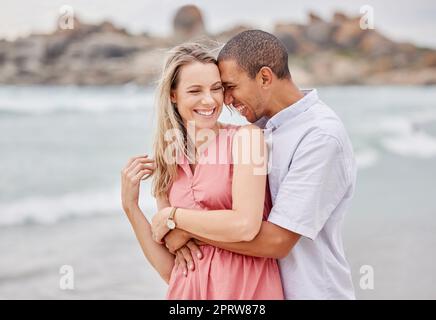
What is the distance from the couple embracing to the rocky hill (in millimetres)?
12108

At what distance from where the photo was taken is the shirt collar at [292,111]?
1.89 meters

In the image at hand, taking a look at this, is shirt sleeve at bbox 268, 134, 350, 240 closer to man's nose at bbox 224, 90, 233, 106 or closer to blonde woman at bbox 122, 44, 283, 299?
blonde woman at bbox 122, 44, 283, 299

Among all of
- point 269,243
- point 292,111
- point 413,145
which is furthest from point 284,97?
point 413,145

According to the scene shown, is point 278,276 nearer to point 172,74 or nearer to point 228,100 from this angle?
point 228,100

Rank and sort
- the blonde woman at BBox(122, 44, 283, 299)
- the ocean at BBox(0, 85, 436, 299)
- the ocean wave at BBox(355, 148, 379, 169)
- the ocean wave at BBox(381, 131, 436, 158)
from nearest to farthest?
the blonde woman at BBox(122, 44, 283, 299) < the ocean at BBox(0, 85, 436, 299) < the ocean wave at BBox(355, 148, 379, 169) < the ocean wave at BBox(381, 131, 436, 158)

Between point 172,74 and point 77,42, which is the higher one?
point 77,42

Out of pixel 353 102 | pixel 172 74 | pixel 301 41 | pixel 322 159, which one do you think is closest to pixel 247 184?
pixel 322 159

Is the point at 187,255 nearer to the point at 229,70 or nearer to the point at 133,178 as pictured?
the point at 133,178

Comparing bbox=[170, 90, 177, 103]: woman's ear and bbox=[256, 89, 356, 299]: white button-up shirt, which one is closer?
bbox=[256, 89, 356, 299]: white button-up shirt

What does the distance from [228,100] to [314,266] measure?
0.50 m

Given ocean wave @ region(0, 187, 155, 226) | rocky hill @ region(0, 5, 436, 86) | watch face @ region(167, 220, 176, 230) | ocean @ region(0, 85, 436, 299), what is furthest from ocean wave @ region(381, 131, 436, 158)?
watch face @ region(167, 220, 176, 230)

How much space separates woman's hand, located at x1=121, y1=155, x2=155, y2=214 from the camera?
199 cm

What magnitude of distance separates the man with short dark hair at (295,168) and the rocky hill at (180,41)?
1216 centimetres

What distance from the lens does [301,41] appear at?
1630 centimetres
